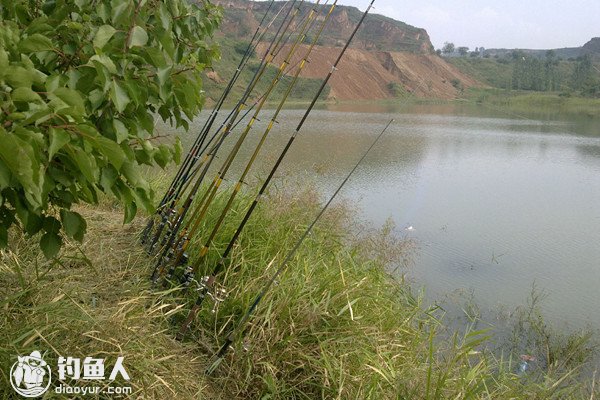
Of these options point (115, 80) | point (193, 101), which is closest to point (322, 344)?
point (193, 101)

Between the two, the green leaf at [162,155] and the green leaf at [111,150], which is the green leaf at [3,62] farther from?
the green leaf at [162,155]

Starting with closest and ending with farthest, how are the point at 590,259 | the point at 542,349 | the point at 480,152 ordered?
the point at 542,349, the point at 590,259, the point at 480,152

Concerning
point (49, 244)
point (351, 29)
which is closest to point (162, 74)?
point (49, 244)

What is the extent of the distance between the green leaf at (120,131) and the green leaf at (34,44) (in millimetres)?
216

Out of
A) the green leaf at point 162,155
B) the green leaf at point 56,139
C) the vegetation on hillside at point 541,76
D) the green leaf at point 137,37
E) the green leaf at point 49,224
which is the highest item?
the vegetation on hillside at point 541,76

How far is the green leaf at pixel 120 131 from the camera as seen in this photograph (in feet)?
4.40

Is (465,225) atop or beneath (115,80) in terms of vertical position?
beneath

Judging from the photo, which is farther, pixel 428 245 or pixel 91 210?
pixel 428 245

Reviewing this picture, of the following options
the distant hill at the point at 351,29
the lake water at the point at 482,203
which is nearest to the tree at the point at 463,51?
the distant hill at the point at 351,29

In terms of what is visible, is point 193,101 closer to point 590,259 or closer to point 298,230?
point 298,230

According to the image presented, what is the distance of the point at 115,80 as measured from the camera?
1278mm

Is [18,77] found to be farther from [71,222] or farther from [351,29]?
[351,29]

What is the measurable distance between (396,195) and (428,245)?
7.25ft

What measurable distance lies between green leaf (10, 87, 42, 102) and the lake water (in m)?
4.14
